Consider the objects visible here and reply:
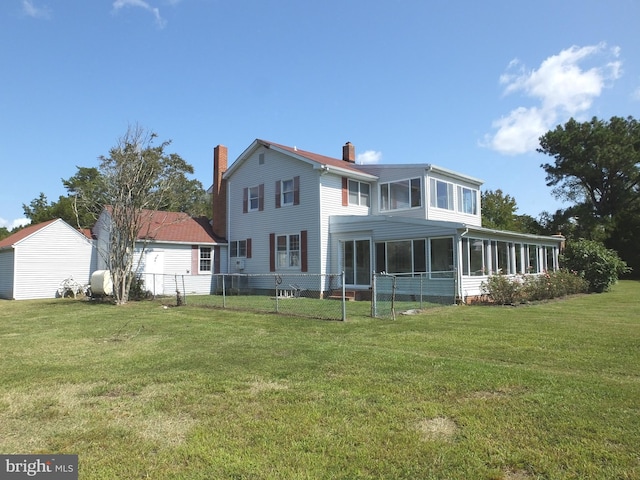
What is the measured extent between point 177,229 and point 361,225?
393 inches

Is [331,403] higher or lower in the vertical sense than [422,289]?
lower

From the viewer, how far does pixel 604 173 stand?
3803 cm

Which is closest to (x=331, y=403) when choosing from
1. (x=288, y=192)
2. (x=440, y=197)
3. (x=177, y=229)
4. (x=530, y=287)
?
(x=530, y=287)

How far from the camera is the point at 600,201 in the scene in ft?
129

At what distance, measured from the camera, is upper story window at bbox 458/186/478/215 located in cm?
2177

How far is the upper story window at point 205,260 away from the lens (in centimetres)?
2280

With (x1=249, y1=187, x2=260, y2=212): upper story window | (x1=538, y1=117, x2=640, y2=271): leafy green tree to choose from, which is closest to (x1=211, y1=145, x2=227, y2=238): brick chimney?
(x1=249, y1=187, x2=260, y2=212): upper story window

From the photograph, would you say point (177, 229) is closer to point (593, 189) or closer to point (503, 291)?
point (503, 291)

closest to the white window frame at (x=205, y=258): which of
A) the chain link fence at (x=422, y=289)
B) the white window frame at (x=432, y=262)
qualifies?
the chain link fence at (x=422, y=289)

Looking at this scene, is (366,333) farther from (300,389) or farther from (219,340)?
(300,389)

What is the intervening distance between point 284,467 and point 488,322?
8.19m

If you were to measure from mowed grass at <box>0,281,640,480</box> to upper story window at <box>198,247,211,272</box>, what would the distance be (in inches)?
543

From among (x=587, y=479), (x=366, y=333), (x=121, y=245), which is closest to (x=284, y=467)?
(x=587, y=479)

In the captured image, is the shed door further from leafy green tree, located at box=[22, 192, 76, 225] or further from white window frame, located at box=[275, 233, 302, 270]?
leafy green tree, located at box=[22, 192, 76, 225]
